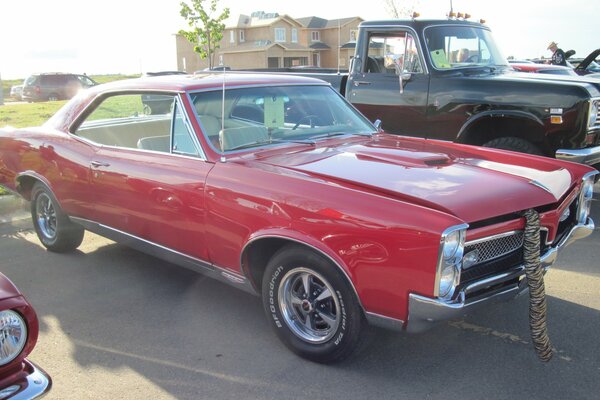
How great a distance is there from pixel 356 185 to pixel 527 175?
112cm

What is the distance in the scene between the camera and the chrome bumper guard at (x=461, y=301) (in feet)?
8.69

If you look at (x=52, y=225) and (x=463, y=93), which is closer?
(x=52, y=225)

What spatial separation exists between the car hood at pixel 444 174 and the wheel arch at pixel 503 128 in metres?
2.14

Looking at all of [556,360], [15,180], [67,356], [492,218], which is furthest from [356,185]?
[15,180]

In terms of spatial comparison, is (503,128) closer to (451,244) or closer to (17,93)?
(451,244)

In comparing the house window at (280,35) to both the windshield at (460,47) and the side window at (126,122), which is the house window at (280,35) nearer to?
the windshield at (460,47)

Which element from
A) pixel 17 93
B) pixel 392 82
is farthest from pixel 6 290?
pixel 17 93

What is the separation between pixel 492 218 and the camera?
2.89 metres

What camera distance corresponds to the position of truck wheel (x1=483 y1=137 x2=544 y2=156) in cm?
598

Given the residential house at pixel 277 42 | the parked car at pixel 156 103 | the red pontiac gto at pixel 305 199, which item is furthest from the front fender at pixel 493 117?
the residential house at pixel 277 42

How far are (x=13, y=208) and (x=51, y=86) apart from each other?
77.0 ft

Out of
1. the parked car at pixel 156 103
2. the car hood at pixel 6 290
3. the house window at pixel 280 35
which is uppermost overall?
the house window at pixel 280 35

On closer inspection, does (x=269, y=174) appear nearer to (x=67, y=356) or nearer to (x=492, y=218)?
(x=492, y=218)

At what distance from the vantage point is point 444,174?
3256 mm
